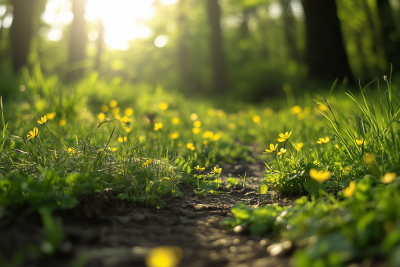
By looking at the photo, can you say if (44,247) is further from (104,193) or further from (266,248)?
(266,248)

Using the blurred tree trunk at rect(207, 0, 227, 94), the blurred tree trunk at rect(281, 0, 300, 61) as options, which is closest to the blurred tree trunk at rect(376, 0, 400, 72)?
the blurred tree trunk at rect(207, 0, 227, 94)

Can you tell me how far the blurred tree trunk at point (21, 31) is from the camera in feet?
24.3

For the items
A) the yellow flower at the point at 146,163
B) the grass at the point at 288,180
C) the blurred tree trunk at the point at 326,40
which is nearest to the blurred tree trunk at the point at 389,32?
the blurred tree trunk at the point at 326,40

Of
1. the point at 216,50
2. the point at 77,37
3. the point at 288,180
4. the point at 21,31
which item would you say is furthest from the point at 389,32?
the point at 21,31

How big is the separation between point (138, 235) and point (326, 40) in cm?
762

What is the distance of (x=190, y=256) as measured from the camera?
125 cm

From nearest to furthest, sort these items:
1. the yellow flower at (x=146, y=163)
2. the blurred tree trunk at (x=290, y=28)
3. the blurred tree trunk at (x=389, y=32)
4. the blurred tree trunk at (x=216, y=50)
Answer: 1. the yellow flower at (x=146, y=163)
2. the blurred tree trunk at (x=389, y=32)
3. the blurred tree trunk at (x=216, y=50)
4. the blurred tree trunk at (x=290, y=28)

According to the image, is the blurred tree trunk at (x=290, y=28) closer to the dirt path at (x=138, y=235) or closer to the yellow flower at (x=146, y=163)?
the yellow flower at (x=146, y=163)

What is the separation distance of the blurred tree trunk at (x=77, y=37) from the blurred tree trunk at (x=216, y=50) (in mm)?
4643

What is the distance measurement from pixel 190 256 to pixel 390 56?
809cm

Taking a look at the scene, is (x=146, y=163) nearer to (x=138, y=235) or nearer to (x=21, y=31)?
(x=138, y=235)

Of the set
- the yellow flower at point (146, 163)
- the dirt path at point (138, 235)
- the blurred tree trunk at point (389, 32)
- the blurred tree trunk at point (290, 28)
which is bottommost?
the dirt path at point (138, 235)

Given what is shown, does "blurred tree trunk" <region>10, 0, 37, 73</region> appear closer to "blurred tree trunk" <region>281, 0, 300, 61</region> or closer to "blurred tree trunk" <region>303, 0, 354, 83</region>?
"blurred tree trunk" <region>303, 0, 354, 83</region>

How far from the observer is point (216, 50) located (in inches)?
444
